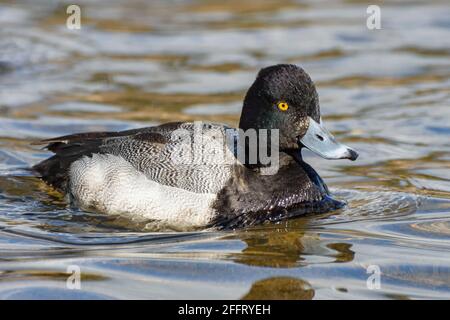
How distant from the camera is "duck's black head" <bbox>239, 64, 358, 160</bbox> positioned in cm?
695

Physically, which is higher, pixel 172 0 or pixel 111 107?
pixel 172 0

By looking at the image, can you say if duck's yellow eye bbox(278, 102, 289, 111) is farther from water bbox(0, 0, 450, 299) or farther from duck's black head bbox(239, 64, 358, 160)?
water bbox(0, 0, 450, 299)

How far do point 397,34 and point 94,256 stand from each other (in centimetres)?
933

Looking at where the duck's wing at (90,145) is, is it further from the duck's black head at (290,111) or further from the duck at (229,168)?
the duck's black head at (290,111)

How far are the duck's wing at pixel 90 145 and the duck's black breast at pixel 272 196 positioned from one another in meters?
0.70

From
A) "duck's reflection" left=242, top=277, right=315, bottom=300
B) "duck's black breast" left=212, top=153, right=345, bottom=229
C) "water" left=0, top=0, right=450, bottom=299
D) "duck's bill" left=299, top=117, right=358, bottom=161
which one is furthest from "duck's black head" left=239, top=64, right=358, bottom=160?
"duck's reflection" left=242, top=277, right=315, bottom=300

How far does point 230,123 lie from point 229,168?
3.31 m

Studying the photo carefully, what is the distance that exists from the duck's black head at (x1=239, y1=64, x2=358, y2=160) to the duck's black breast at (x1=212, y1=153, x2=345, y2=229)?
0.77 feet

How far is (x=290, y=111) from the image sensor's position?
705cm

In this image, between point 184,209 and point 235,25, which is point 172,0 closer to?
point 235,25

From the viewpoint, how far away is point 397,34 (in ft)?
47.1

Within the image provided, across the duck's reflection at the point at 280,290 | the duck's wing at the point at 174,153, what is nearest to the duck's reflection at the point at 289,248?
the duck's reflection at the point at 280,290

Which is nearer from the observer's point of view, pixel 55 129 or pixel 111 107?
pixel 55 129
